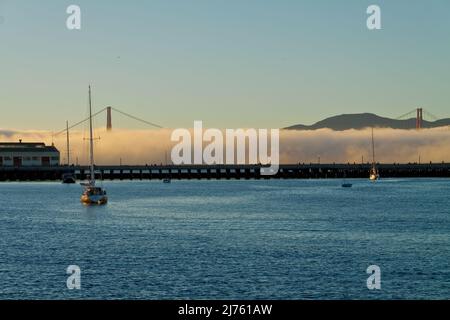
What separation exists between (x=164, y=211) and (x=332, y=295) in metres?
71.1

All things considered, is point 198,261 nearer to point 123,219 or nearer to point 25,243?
point 25,243

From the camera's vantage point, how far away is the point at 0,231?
71.2 metres

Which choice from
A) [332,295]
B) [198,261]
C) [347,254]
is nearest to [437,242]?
[347,254]

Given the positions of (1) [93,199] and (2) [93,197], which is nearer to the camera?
(2) [93,197]

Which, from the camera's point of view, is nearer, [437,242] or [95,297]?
[95,297]

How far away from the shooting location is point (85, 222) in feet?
268

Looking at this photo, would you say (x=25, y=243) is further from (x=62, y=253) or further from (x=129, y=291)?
(x=129, y=291)

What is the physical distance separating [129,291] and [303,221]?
4941 centimetres

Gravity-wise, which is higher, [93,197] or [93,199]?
[93,197]

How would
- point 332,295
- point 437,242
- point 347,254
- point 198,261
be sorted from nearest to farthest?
point 332,295, point 198,261, point 347,254, point 437,242

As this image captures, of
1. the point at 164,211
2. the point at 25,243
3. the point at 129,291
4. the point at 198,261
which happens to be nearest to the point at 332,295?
the point at 129,291

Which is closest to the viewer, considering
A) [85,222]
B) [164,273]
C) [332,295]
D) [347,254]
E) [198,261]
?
[332,295]
